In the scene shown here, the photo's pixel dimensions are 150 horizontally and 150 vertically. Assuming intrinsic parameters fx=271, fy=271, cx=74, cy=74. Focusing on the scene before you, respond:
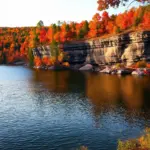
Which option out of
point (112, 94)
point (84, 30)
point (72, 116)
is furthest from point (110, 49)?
point (72, 116)

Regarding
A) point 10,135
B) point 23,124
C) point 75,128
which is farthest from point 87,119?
point 10,135

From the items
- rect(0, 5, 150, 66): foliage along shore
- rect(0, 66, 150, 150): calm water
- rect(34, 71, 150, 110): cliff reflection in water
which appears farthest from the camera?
rect(0, 5, 150, 66): foliage along shore

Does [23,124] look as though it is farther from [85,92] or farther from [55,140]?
[85,92]

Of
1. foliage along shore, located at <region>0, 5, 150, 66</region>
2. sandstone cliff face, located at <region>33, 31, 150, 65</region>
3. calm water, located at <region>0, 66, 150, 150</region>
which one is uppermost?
foliage along shore, located at <region>0, 5, 150, 66</region>

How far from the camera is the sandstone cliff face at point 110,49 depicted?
354ft

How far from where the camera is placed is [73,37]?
150m

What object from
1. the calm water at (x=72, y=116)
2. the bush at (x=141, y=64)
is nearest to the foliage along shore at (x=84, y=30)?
the bush at (x=141, y=64)

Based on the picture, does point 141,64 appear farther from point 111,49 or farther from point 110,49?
point 110,49

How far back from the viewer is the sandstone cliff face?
10775 centimetres

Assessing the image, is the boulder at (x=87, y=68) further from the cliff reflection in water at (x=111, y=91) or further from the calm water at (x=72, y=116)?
the calm water at (x=72, y=116)

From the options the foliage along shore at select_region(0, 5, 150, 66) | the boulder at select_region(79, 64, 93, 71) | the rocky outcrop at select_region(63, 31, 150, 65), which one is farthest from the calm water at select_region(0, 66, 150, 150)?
the foliage along shore at select_region(0, 5, 150, 66)

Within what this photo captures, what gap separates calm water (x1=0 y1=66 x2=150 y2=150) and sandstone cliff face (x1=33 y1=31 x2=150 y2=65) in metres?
33.3

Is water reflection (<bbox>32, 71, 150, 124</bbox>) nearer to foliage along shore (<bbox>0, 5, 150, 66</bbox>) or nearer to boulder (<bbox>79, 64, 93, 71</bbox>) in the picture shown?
boulder (<bbox>79, 64, 93, 71</bbox>)

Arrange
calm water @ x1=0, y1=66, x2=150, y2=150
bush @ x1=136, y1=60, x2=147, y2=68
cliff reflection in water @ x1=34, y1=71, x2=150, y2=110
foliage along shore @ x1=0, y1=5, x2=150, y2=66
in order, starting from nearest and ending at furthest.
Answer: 1. calm water @ x1=0, y1=66, x2=150, y2=150
2. cliff reflection in water @ x1=34, y1=71, x2=150, y2=110
3. bush @ x1=136, y1=60, x2=147, y2=68
4. foliage along shore @ x1=0, y1=5, x2=150, y2=66
